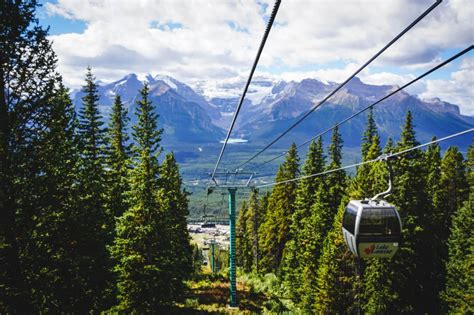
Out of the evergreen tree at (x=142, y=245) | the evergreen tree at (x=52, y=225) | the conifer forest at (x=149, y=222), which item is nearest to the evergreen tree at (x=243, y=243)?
the conifer forest at (x=149, y=222)

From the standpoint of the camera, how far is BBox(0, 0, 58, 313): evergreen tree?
10.9 meters

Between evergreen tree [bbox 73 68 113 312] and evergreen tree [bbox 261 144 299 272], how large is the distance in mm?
25459

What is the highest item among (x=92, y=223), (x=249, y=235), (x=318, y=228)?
(x=92, y=223)

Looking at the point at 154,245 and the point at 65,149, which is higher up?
the point at 65,149

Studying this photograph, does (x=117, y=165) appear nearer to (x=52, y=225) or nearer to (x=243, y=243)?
(x=52, y=225)

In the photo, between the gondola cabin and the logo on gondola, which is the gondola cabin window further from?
the logo on gondola

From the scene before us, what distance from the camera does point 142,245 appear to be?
75.9 feet

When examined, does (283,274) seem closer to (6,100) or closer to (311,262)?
(311,262)

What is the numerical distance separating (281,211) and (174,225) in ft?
52.2

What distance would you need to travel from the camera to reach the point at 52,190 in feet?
38.4

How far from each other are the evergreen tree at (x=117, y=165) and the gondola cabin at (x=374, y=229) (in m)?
16.8

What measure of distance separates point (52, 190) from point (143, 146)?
44.0 ft

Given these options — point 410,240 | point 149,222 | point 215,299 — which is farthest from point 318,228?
point 149,222

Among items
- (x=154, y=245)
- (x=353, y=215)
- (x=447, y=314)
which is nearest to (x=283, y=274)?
(x=447, y=314)
